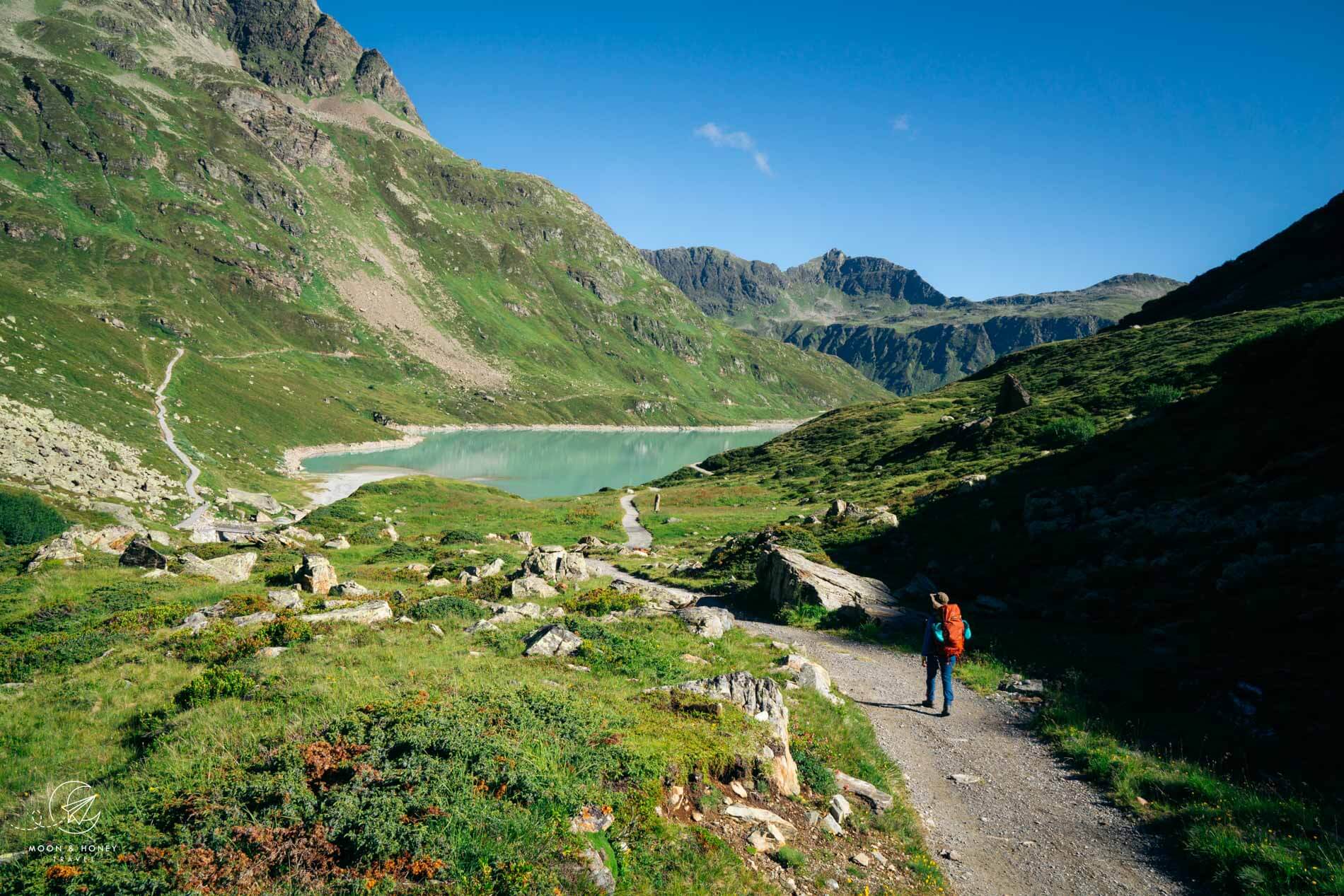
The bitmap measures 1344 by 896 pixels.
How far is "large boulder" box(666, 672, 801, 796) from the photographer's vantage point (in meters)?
10.4

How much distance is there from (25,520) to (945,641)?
48.4m

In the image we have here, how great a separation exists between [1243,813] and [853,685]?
27.2 ft

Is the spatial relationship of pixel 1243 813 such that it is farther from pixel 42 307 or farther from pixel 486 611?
pixel 42 307

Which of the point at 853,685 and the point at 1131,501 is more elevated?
the point at 1131,501

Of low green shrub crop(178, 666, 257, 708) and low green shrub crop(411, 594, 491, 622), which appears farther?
low green shrub crop(411, 594, 491, 622)

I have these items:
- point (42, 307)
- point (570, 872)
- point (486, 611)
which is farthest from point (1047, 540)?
point (42, 307)

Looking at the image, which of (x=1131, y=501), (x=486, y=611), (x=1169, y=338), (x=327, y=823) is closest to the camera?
(x=327, y=823)

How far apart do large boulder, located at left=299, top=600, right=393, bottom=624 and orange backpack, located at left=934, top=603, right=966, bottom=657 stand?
1578 cm

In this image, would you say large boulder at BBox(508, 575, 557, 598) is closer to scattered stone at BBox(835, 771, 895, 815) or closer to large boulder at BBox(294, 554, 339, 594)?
large boulder at BBox(294, 554, 339, 594)

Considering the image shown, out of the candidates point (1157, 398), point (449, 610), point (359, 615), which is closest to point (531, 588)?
point (449, 610)

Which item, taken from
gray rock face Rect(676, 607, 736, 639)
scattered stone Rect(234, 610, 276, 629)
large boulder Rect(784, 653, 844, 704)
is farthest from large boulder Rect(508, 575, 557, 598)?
large boulder Rect(784, 653, 844, 704)

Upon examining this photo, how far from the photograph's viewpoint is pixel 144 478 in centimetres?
6006

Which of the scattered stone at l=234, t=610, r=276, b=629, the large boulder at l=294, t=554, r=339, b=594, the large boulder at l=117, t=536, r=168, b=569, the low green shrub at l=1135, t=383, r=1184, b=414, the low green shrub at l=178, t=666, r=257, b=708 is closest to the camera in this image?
the low green shrub at l=178, t=666, r=257, b=708

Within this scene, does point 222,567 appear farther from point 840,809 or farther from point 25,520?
point 840,809
